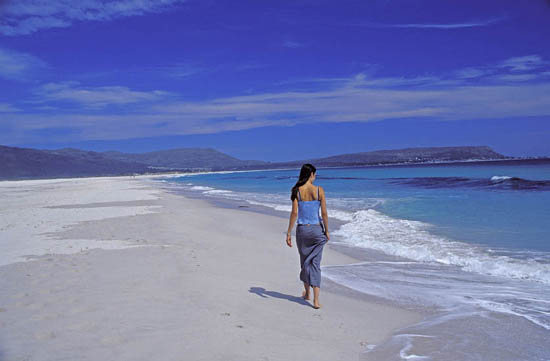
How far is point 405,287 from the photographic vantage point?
20.8 ft

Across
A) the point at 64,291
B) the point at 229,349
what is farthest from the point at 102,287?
the point at 229,349

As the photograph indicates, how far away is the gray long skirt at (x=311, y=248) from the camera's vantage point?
519 centimetres

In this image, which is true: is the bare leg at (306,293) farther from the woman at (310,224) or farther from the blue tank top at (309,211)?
the blue tank top at (309,211)

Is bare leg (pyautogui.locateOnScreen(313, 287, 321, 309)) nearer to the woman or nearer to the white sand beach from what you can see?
the woman

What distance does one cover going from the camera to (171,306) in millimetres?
4750

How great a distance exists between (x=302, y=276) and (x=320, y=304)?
0.43 meters

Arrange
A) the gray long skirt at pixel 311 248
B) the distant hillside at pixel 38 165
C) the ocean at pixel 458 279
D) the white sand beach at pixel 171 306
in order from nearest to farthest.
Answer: the white sand beach at pixel 171 306 < the ocean at pixel 458 279 < the gray long skirt at pixel 311 248 < the distant hillside at pixel 38 165

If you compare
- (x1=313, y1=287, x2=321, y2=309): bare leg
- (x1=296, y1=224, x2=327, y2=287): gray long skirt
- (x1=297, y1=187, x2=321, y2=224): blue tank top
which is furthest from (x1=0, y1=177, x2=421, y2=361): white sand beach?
(x1=297, y1=187, x2=321, y2=224): blue tank top

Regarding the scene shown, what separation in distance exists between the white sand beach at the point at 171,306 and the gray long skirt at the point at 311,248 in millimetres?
427

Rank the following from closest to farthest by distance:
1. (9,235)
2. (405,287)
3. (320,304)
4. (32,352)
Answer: (32,352) < (320,304) < (405,287) < (9,235)

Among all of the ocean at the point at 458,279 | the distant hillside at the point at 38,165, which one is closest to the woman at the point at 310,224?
the ocean at the point at 458,279

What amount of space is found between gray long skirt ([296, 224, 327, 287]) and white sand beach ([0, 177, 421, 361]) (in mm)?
427

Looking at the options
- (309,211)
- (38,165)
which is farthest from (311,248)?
(38,165)

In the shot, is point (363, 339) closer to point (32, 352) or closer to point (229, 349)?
point (229, 349)
